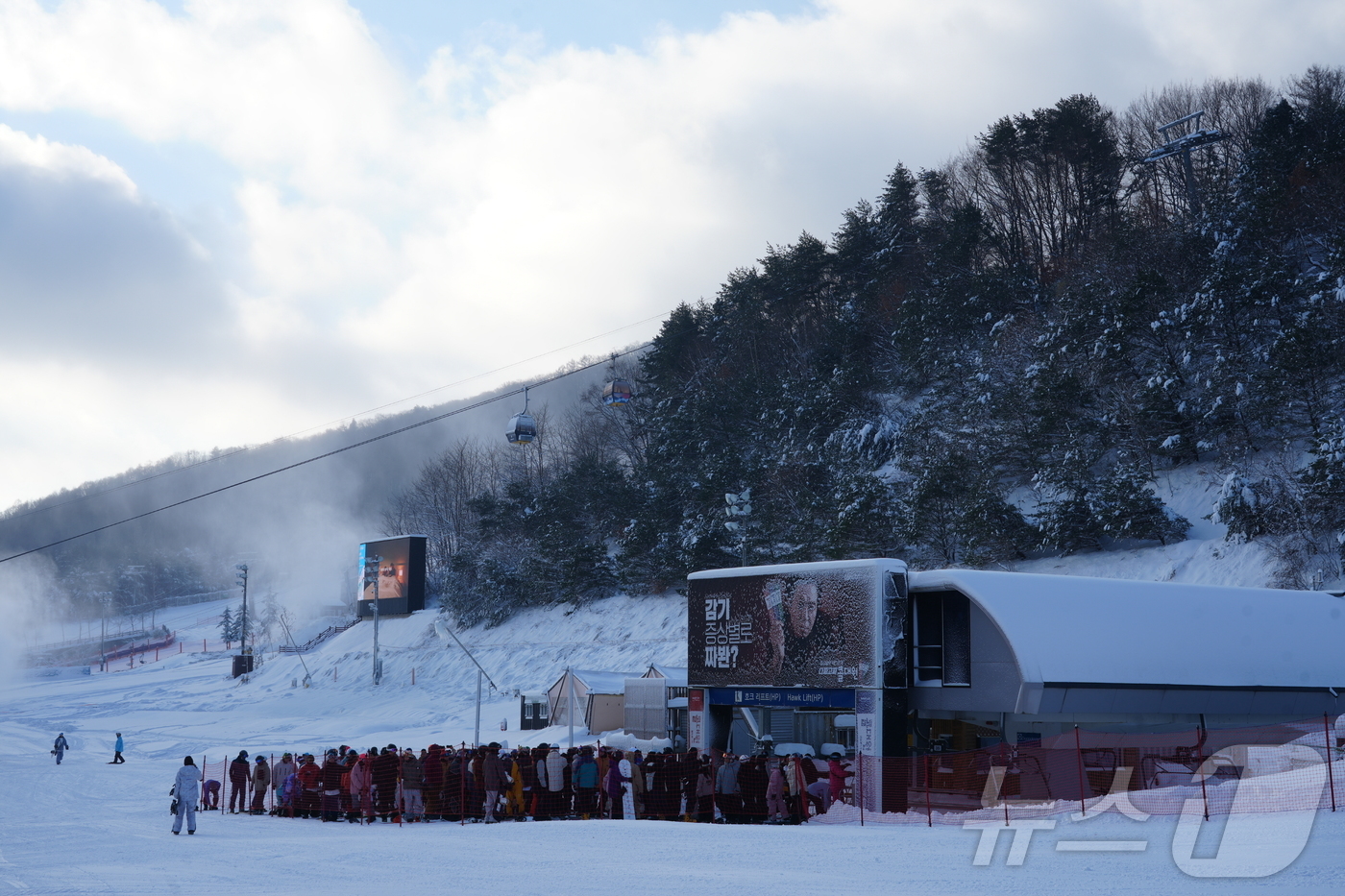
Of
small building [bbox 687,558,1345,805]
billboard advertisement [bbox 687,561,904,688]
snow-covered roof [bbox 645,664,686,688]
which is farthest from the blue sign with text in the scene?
snow-covered roof [bbox 645,664,686,688]

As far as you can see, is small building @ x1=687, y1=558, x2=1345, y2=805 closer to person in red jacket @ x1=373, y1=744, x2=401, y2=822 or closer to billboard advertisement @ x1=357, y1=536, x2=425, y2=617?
person in red jacket @ x1=373, y1=744, x2=401, y2=822

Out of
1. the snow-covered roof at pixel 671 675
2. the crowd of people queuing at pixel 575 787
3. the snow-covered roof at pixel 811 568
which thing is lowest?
the crowd of people queuing at pixel 575 787

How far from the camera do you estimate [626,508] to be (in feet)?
200

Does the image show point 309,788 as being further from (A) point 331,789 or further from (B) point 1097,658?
(B) point 1097,658

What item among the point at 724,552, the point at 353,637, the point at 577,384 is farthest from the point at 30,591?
the point at 724,552

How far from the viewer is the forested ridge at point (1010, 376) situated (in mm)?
34500

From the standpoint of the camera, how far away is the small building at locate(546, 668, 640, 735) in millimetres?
33906

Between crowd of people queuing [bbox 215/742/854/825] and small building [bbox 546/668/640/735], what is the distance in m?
13.7

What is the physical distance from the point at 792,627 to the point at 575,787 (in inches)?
191

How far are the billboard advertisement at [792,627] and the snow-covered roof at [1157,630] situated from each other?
1283 mm

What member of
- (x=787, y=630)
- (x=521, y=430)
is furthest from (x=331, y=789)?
(x=521, y=430)

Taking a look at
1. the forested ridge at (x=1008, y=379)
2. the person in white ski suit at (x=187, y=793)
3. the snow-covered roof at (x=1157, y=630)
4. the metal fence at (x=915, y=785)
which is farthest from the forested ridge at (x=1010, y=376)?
the person in white ski suit at (x=187, y=793)

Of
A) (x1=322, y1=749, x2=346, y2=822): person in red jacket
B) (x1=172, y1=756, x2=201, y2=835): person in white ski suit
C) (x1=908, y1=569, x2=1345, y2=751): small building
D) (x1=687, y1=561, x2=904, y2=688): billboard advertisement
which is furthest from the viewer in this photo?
(x1=322, y1=749, x2=346, y2=822): person in red jacket

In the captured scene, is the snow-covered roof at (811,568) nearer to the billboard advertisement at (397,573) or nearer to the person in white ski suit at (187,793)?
the person in white ski suit at (187,793)
